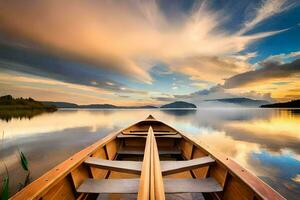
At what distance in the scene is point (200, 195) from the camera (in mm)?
2723

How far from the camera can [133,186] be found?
2219 millimetres

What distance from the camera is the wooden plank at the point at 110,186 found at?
6.99ft

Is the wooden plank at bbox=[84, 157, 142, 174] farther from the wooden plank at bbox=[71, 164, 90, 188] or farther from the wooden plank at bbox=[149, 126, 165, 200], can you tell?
the wooden plank at bbox=[149, 126, 165, 200]

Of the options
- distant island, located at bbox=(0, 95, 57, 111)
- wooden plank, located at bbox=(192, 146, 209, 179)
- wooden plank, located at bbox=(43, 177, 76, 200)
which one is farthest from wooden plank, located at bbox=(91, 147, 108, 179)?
distant island, located at bbox=(0, 95, 57, 111)

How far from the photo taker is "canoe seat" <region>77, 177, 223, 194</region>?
213 centimetres

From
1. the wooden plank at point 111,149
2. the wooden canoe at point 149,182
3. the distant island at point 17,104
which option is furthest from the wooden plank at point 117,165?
the distant island at point 17,104

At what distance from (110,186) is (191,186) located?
1.01m

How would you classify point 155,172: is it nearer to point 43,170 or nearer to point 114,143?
point 114,143

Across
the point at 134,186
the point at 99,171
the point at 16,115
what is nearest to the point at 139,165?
the point at 134,186

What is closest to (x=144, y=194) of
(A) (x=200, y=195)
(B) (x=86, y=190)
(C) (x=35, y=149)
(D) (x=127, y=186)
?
(D) (x=127, y=186)

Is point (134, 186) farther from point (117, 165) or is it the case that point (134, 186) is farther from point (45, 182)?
point (45, 182)

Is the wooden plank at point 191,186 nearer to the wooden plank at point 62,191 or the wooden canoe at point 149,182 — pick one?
the wooden canoe at point 149,182

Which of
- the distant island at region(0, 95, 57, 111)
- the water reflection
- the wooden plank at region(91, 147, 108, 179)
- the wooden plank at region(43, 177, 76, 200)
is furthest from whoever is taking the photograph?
the distant island at region(0, 95, 57, 111)

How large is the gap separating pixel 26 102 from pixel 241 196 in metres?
106
